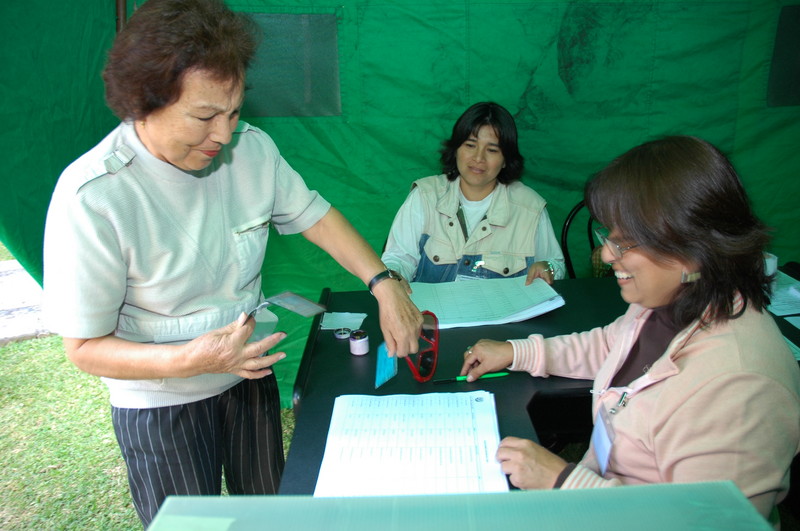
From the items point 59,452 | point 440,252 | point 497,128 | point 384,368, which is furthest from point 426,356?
point 59,452

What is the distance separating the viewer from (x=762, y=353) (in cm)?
95

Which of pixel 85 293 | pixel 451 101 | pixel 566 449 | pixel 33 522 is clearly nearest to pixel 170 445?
pixel 85 293

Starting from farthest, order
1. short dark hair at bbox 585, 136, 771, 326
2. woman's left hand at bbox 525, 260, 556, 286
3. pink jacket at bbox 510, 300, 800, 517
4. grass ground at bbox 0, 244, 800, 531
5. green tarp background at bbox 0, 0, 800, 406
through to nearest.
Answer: green tarp background at bbox 0, 0, 800, 406 < grass ground at bbox 0, 244, 800, 531 < woman's left hand at bbox 525, 260, 556, 286 < short dark hair at bbox 585, 136, 771, 326 < pink jacket at bbox 510, 300, 800, 517

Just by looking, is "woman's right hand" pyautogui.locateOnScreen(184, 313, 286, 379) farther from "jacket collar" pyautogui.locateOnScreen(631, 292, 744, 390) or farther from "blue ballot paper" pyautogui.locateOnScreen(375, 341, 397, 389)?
"jacket collar" pyautogui.locateOnScreen(631, 292, 744, 390)

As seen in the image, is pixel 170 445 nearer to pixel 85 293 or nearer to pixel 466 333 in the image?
pixel 85 293

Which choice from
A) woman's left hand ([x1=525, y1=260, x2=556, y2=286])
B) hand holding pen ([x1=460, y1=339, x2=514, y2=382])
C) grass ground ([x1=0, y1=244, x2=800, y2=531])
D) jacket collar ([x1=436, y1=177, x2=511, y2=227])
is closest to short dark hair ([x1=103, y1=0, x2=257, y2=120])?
hand holding pen ([x1=460, y1=339, x2=514, y2=382])

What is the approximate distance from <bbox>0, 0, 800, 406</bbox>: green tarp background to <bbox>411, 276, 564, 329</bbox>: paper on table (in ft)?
3.39

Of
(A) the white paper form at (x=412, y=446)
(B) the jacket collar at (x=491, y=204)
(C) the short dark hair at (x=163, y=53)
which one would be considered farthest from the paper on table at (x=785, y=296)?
(C) the short dark hair at (x=163, y=53)

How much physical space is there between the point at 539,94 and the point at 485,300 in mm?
1373

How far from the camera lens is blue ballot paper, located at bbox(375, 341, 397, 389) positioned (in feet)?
4.57

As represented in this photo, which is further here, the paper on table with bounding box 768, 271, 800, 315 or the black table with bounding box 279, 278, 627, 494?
the paper on table with bounding box 768, 271, 800, 315

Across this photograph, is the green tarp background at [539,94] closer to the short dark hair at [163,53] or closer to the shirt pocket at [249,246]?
the shirt pocket at [249,246]

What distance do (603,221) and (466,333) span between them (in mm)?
646

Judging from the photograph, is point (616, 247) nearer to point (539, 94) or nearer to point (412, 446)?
point (412, 446)
